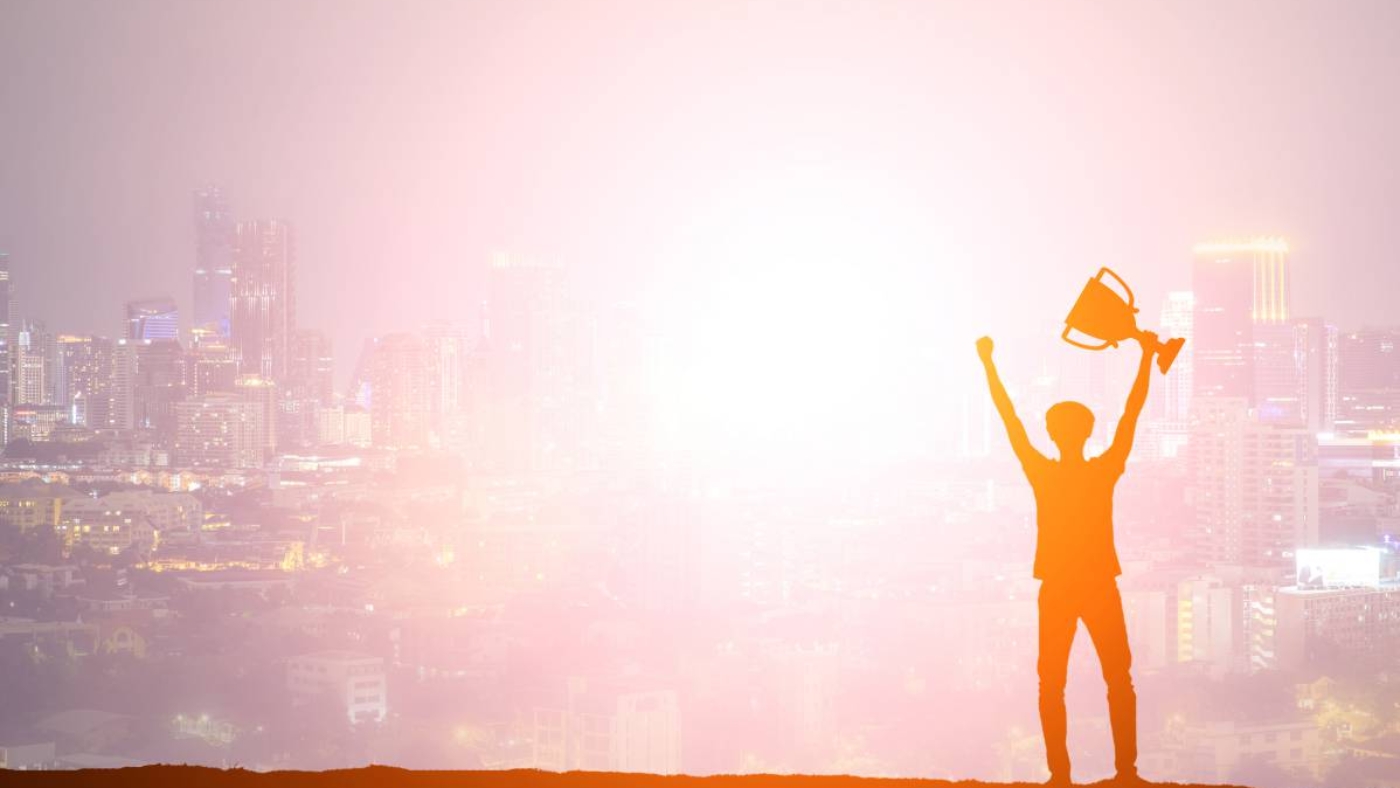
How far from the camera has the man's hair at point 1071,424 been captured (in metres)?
3.03

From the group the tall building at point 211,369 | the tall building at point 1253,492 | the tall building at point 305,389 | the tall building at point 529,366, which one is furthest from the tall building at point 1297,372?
the tall building at point 211,369

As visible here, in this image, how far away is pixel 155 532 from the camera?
2739cm

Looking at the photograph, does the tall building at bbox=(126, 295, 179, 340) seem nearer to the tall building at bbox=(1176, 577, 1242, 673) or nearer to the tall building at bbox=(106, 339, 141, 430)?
the tall building at bbox=(106, 339, 141, 430)

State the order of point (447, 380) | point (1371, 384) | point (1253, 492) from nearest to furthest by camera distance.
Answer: point (1253, 492) < point (1371, 384) < point (447, 380)

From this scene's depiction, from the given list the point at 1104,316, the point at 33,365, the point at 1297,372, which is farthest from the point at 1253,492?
the point at 1104,316

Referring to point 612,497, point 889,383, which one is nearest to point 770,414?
point 889,383

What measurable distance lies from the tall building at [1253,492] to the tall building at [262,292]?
73.2 ft

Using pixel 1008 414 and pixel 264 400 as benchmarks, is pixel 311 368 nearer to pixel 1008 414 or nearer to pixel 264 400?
pixel 264 400

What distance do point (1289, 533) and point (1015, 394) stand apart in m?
9.12

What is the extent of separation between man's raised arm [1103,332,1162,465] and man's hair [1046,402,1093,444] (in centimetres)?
5

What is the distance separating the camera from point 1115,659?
300cm

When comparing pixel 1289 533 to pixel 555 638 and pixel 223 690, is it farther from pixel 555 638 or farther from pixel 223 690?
pixel 223 690

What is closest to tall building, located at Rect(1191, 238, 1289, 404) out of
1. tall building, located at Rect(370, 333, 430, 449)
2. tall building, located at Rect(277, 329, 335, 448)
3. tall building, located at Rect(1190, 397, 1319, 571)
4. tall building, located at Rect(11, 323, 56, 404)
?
tall building, located at Rect(1190, 397, 1319, 571)

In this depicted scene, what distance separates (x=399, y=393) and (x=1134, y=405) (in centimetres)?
3771
